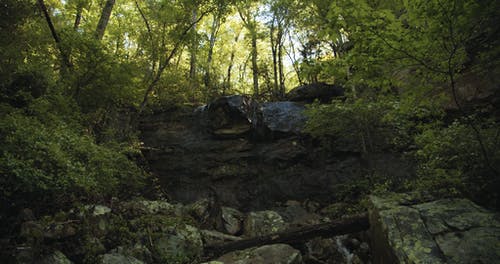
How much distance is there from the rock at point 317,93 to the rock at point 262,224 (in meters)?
8.12

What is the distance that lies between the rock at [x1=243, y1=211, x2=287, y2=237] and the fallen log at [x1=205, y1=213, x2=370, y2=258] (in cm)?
173

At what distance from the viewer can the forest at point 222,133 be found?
404 cm

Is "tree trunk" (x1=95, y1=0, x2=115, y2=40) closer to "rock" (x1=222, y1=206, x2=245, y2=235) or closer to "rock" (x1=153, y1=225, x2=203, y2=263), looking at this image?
"rock" (x1=153, y1=225, x2=203, y2=263)

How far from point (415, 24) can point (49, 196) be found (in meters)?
6.81

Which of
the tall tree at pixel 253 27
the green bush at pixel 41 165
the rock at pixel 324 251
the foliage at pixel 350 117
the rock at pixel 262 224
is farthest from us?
the tall tree at pixel 253 27

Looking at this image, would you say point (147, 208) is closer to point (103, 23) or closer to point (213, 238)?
point (213, 238)

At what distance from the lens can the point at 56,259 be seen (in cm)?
433

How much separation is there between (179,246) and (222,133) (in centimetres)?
751

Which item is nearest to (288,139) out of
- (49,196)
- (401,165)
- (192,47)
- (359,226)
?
(401,165)

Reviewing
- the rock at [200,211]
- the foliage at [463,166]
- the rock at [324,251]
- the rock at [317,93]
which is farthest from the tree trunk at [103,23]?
the foliage at [463,166]

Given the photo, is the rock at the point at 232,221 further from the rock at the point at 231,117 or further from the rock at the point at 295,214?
the rock at the point at 231,117

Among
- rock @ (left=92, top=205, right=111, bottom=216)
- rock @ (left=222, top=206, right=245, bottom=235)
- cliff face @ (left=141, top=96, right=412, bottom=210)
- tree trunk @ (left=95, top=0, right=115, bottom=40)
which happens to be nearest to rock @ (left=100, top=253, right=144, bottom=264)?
rock @ (left=92, top=205, right=111, bottom=216)

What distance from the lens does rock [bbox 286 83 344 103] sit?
15.6 m

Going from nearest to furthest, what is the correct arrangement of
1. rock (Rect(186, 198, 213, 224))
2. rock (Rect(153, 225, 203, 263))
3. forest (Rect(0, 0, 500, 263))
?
forest (Rect(0, 0, 500, 263)) → rock (Rect(153, 225, 203, 263)) → rock (Rect(186, 198, 213, 224))
